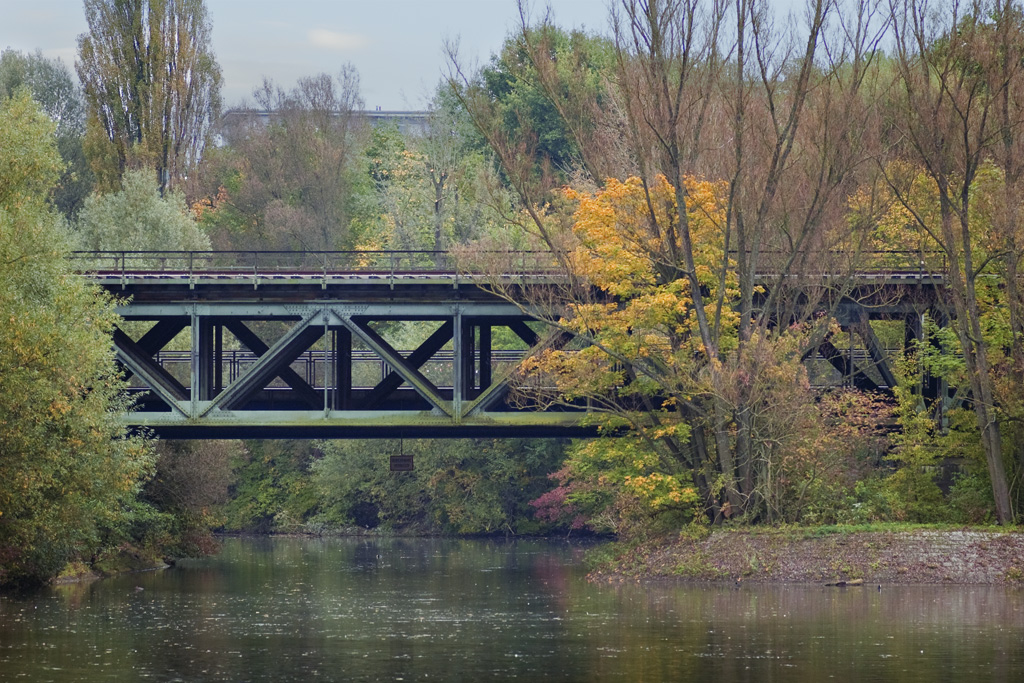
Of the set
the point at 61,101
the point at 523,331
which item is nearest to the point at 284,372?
the point at 523,331

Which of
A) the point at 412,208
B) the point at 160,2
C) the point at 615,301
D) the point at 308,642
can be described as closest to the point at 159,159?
the point at 160,2

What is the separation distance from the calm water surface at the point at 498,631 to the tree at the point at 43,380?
2.23m

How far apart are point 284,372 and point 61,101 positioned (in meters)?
53.8

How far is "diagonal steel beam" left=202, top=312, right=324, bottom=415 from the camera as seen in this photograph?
42875 mm

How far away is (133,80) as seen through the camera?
74125 mm

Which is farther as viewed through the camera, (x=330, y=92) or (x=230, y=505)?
(x=330, y=92)

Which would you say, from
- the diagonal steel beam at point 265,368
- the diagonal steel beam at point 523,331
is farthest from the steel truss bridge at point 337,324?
the diagonal steel beam at point 523,331

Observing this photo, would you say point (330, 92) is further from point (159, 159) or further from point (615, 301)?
point (615, 301)

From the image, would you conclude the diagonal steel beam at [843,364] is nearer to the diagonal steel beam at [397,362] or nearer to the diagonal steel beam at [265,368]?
the diagonal steel beam at [397,362]

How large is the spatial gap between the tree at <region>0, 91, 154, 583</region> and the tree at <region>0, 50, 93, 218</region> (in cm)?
5162

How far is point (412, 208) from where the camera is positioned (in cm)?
7938

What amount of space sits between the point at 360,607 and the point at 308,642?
7.44 m

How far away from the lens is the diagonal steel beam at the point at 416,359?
1790 inches

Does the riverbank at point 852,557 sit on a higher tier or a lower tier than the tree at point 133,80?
lower
